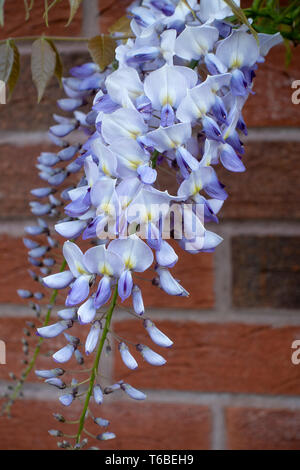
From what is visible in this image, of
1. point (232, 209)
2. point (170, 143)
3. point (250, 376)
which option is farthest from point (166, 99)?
point (250, 376)

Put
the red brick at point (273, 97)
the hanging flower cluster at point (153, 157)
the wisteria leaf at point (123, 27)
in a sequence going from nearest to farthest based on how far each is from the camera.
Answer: the hanging flower cluster at point (153, 157) < the wisteria leaf at point (123, 27) < the red brick at point (273, 97)

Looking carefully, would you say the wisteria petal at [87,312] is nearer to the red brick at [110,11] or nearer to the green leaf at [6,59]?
the green leaf at [6,59]

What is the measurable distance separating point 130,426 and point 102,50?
0.43 m

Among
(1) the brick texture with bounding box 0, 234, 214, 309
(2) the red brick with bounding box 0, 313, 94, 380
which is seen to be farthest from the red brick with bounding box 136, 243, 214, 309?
(2) the red brick with bounding box 0, 313, 94, 380

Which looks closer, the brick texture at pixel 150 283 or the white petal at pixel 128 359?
the white petal at pixel 128 359

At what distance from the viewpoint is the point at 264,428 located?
1.92 feet

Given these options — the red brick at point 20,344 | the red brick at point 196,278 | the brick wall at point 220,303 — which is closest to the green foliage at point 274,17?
the brick wall at point 220,303

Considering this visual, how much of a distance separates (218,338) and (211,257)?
0.30 ft

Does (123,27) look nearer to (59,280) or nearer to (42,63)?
(42,63)

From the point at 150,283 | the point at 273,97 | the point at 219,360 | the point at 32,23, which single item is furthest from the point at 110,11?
the point at 219,360

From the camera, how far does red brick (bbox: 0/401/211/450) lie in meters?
0.59

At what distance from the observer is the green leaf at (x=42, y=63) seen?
0.38 meters

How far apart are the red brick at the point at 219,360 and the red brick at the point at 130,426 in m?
0.03

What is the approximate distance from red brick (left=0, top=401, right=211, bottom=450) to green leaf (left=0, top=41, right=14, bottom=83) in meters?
0.39
